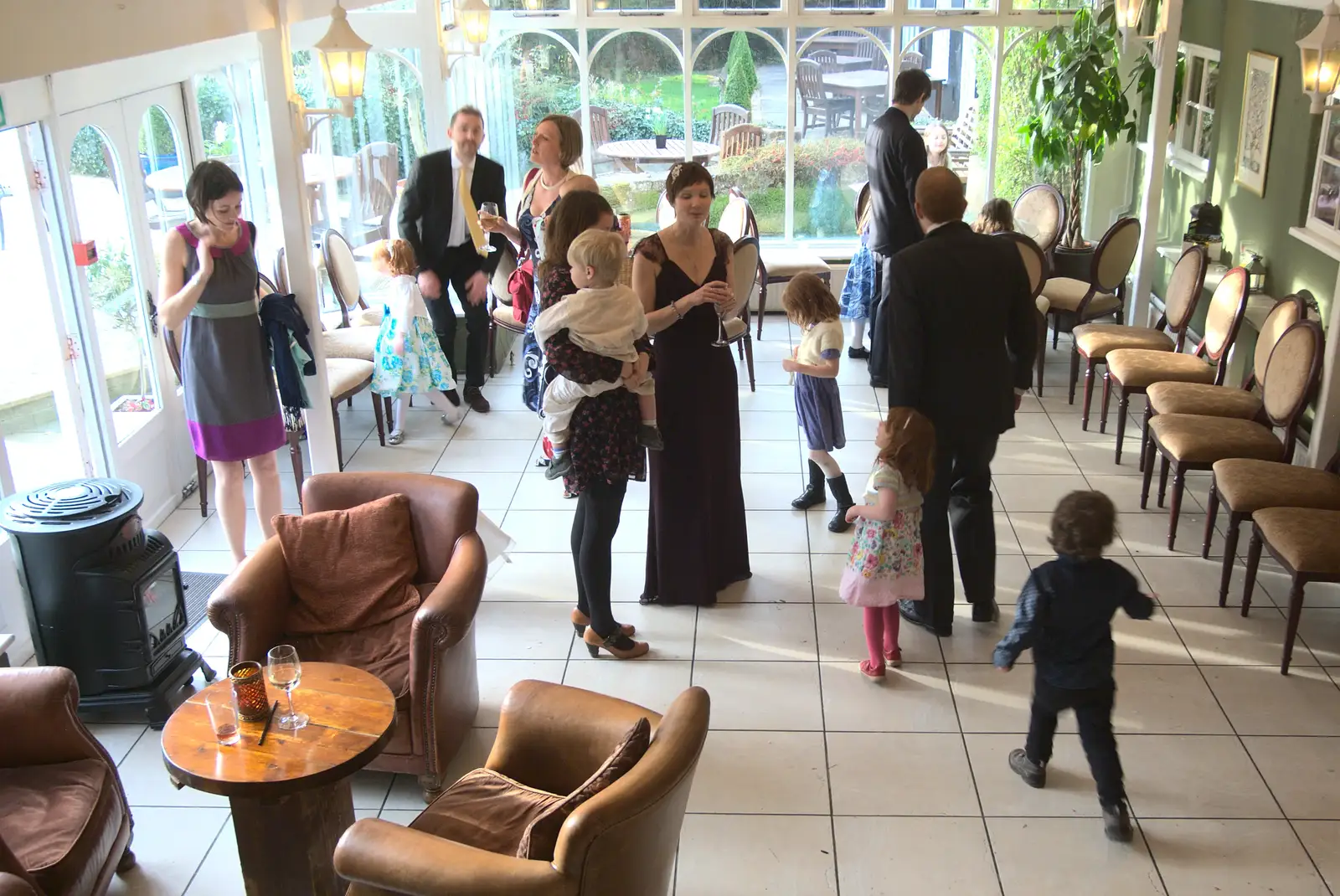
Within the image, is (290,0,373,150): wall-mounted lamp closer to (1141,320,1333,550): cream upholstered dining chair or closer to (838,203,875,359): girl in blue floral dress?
(838,203,875,359): girl in blue floral dress

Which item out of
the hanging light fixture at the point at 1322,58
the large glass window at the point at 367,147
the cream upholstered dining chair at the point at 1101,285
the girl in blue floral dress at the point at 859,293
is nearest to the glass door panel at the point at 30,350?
the large glass window at the point at 367,147

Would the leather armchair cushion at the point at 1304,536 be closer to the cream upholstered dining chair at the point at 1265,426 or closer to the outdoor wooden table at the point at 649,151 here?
the cream upholstered dining chair at the point at 1265,426

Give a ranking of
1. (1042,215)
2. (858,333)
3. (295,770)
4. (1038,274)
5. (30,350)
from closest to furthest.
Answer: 1. (295,770)
2. (30,350)
3. (1038,274)
4. (858,333)
5. (1042,215)

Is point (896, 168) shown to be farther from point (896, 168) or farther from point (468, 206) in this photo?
point (468, 206)

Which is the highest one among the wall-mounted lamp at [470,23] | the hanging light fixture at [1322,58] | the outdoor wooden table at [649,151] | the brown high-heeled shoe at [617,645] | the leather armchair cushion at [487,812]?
the wall-mounted lamp at [470,23]

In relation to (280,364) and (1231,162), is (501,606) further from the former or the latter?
(1231,162)

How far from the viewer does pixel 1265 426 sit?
548cm

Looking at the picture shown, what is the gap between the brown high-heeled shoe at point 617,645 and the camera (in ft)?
15.1

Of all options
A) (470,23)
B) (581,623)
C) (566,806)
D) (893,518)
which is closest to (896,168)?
(470,23)

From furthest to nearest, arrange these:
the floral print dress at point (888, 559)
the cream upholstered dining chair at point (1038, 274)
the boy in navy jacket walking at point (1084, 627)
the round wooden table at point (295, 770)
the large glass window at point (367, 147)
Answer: the large glass window at point (367, 147) → the cream upholstered dining chair at point (1038, 274) → the floral print dress at point (888, 559) → the boy in navy jacket walking at point (1084, 627) → the round wooden table at point (295, 770)

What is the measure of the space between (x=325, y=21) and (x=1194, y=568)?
5.62m

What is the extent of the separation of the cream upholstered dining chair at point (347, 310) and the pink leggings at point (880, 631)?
11.7 ft

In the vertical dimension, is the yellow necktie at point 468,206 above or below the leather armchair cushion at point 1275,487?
above

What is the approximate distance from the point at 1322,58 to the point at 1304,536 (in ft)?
7.54
